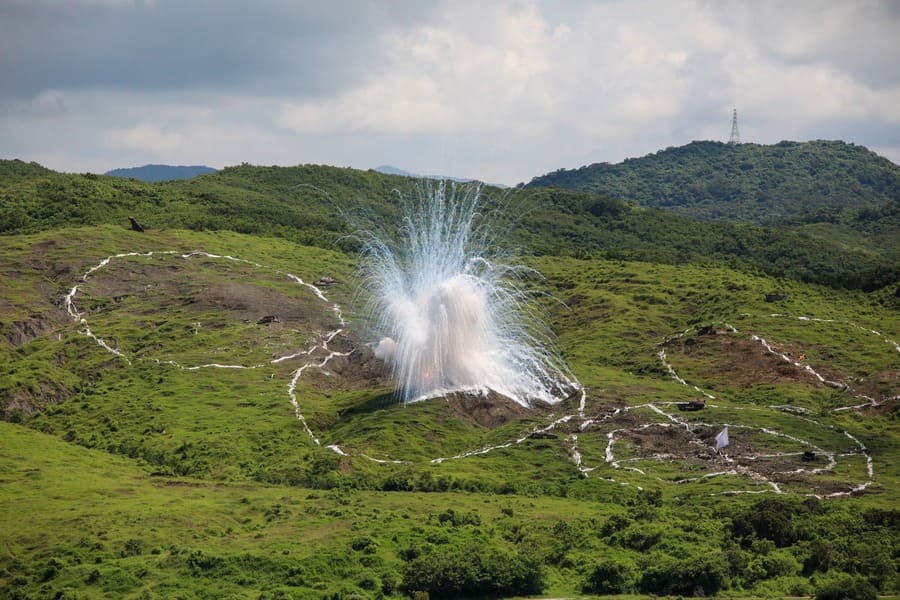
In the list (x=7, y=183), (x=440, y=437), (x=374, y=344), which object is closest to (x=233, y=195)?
(x=7, y=183)

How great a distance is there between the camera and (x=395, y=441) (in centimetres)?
6125

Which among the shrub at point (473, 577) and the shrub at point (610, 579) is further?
the shrub at point (610, 579)

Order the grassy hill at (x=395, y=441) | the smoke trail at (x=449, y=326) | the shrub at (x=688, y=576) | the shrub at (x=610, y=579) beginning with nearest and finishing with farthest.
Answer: the shrub at (x=688, y=576) < the shrub at (x=610, y=579) < the grassy hill at (x=395, y=441) < the smoke trail at (x=449, y=326)

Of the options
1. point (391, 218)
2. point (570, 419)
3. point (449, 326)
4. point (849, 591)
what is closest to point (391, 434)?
point (449, 326)

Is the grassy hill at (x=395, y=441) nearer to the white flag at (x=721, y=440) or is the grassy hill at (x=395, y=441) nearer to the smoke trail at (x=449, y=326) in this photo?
the white flag at (x=721, y=440)

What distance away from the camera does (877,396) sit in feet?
219

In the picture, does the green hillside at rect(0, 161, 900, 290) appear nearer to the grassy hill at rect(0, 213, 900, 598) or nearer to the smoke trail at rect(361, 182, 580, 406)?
the grassy hill at rect(0, 213, 900, 598)

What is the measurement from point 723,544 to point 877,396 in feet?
88.3

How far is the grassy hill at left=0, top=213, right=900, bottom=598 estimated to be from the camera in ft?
142

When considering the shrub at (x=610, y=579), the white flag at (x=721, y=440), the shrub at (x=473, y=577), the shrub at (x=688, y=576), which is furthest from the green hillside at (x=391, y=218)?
the shrub at (x=473, y=577)

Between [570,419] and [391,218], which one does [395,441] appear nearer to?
[570,419]

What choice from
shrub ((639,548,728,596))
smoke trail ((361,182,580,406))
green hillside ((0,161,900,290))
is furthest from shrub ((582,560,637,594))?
green hillside ((0,161,900,290))

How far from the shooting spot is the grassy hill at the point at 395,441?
43375mm

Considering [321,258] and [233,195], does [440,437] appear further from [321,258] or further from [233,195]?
[233,195]
